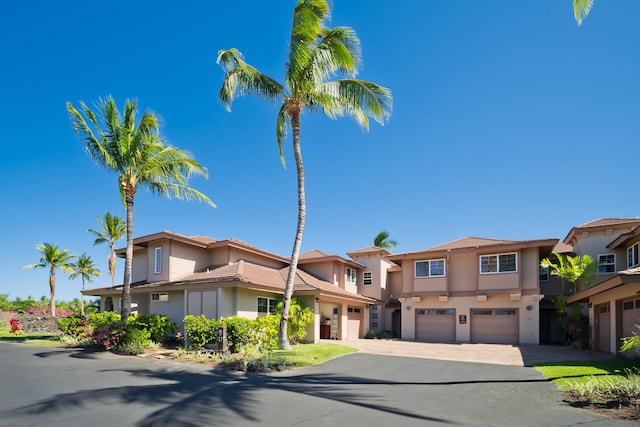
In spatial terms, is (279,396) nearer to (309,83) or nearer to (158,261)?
(309,83)

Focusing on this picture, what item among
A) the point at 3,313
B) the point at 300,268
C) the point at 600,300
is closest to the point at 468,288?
the point at 600,300

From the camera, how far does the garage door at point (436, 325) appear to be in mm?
26172

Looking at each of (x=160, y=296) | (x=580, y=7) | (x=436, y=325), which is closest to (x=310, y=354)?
(x=160, y=296)

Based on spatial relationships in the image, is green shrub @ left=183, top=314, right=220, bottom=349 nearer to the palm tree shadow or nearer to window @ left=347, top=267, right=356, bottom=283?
the palm tree shadow

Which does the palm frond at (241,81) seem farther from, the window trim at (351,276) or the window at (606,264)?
the window at (606,264)

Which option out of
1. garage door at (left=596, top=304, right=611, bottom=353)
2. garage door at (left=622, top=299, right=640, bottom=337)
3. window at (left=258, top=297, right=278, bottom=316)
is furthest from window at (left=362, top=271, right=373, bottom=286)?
garage door at (left=622, top=299, right=640, bottom=337)

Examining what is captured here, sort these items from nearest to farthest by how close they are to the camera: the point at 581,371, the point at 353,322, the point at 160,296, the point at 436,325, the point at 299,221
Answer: the point at 581,371 < the point at 299,221 < the point at 160,296 < the point at 436,325 < the point at 353,322

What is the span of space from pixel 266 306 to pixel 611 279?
1534cm

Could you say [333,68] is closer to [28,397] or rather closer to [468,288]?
[28,397]

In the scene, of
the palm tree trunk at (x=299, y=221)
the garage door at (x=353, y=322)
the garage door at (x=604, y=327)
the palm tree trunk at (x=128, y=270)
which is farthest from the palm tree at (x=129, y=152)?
the garage door at (x=604, y=327)

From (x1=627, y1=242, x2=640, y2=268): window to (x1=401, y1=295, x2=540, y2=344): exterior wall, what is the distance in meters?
5.05

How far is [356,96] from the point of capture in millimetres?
16906

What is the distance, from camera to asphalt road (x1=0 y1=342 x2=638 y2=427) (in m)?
7.29

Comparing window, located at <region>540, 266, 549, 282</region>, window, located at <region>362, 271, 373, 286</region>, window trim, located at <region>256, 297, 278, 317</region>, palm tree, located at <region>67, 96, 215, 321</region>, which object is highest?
palm tree, located at <region>67, 96, 215, 321</region>
